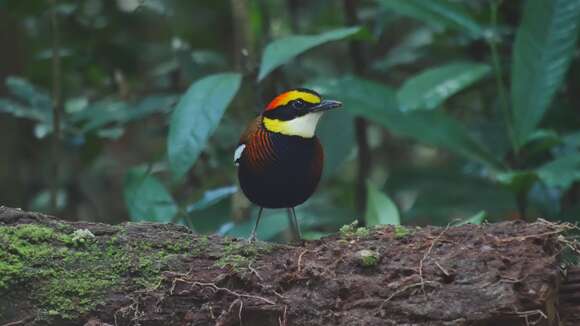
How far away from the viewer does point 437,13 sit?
466 centimetres

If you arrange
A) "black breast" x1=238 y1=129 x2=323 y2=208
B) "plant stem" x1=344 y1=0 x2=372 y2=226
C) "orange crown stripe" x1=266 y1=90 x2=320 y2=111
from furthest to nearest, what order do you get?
1. "plant stem" x1=344 y1=0 x2=372 y2=226
2. "orange crown stripe" x1=266 y1=90 x2=320 y2=111
3. "black breast" x1=238 y1=129 x2=323 y2=208

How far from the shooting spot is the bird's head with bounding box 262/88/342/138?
11.3ft

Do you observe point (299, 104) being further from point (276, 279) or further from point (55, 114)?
point (55, 114)

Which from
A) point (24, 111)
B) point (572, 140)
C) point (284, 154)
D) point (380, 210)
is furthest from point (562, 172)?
point (24, 111)

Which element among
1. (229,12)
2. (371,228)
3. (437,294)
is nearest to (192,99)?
(371,228)

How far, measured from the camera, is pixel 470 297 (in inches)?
98.4

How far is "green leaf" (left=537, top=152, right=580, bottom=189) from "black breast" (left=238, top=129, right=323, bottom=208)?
1270 millimetres

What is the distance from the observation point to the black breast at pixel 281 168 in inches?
133

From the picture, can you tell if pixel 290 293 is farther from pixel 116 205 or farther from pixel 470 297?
pixel 116 205

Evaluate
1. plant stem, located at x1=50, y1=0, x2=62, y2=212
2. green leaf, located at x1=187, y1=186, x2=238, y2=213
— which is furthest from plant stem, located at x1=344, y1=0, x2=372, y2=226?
plant stem, located at x1=50, y1=0, x2=62, y2=212

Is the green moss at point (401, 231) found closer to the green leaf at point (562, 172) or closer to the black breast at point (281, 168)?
the black breast at point (281, 168)

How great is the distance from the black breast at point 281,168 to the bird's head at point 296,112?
0.14 feet

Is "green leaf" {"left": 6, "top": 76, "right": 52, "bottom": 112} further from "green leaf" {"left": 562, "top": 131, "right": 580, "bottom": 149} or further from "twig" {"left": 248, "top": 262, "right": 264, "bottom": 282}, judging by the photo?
"green leaf" {"left": 562, "top": 131, "right": 580, "bottom": 149}

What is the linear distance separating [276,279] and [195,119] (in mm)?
1463
